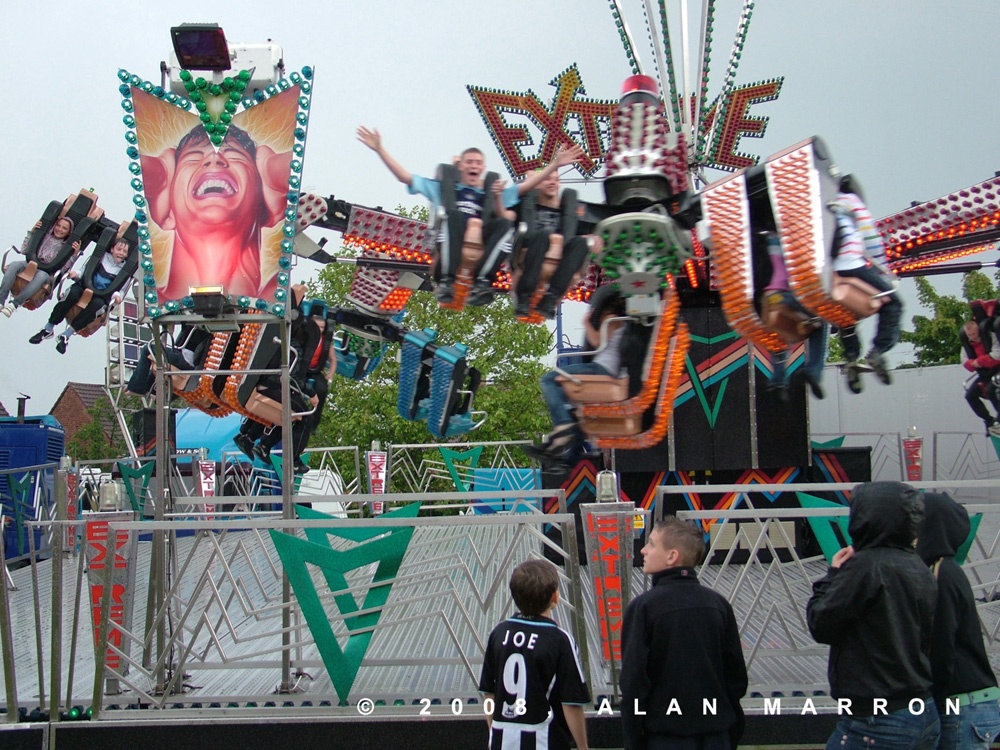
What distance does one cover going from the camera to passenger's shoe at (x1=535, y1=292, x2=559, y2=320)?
5.30 m

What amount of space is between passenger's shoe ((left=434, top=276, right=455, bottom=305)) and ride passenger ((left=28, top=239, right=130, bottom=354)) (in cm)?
373

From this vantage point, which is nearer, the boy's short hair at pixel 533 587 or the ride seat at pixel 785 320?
the boy's short hair at pixel 533 587

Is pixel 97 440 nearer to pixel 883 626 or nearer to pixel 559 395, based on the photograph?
pixel 559 395

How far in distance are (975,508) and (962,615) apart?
2049mm

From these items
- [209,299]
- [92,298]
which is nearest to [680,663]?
[209,299]

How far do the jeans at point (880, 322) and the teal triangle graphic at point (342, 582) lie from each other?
2.53 meters

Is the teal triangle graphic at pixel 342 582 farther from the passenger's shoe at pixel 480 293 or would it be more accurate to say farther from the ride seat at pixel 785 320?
the ride seat at pixel 785 320

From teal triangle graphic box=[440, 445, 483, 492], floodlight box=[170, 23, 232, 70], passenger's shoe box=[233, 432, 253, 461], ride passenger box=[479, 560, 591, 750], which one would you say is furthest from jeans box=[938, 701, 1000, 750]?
teal triangle graphic box=[440, 445, 483, 492]

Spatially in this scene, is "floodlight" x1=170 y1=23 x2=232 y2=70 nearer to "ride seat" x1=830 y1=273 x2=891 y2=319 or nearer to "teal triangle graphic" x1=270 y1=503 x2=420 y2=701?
"teal triangle graphic" x1=270 y1=503 x2=420 y2=701

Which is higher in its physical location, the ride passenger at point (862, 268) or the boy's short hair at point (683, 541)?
the ride passenger at point (862, 268)

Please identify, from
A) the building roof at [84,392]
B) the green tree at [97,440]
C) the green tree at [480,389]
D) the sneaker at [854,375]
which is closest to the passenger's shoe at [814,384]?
the sneaker at [854,375]

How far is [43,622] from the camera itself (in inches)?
277

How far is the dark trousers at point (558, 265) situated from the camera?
16.9 ft

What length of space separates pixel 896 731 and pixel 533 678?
3.60 ft
